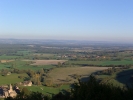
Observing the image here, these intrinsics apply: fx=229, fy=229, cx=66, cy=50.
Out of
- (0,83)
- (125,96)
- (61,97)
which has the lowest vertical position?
(0,83)

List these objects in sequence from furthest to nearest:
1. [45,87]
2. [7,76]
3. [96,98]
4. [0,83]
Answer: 1. [7,76]
2. [0,83]
3. [45,87]
4. [96,98]

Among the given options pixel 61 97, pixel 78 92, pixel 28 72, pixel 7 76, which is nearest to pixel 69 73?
pixel 28 72

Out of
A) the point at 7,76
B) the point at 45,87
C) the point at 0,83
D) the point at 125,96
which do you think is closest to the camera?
the point at 125,96

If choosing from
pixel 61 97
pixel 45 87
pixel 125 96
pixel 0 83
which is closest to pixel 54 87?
pixel 45 87

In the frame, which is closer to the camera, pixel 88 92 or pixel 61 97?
pixel 88 92

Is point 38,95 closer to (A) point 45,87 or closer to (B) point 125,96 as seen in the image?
(B) point 125,96

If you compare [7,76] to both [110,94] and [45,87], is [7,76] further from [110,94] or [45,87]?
[110,94]

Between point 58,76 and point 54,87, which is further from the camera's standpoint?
point 58,76

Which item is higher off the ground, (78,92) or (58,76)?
(78,92)

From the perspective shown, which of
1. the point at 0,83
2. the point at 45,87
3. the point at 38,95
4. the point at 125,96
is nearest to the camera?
the point at 125,96
